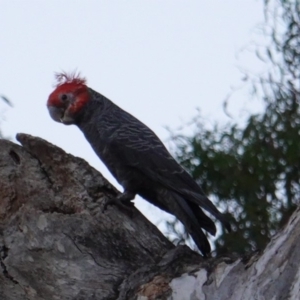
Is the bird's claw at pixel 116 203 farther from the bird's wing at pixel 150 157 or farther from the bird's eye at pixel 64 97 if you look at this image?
the bird's eye at pixel 64 97

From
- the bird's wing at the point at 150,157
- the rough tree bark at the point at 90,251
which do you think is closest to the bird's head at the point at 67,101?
the bird's wing at the point at 150,157

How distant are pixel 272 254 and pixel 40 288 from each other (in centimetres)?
83

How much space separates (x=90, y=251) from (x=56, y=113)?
1333 millimetres

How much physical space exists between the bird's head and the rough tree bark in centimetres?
73

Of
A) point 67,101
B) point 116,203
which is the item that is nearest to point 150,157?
point 67,101

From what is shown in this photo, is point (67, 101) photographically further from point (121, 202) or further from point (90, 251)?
point (90, 251)

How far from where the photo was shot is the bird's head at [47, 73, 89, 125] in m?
4.20

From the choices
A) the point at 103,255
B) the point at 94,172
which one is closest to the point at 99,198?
the point at 94,172

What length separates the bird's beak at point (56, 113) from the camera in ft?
13.8

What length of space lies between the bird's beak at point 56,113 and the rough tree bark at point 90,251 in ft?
2.42

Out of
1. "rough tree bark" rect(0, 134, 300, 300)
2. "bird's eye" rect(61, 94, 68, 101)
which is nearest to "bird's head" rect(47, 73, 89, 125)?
"bird's eye" rect(61, 94, 68, 101)

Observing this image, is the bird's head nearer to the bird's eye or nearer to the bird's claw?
the bird's eye

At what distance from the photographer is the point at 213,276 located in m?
2.78

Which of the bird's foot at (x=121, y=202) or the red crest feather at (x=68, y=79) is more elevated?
the red crest feather at (x=68, y=79)
